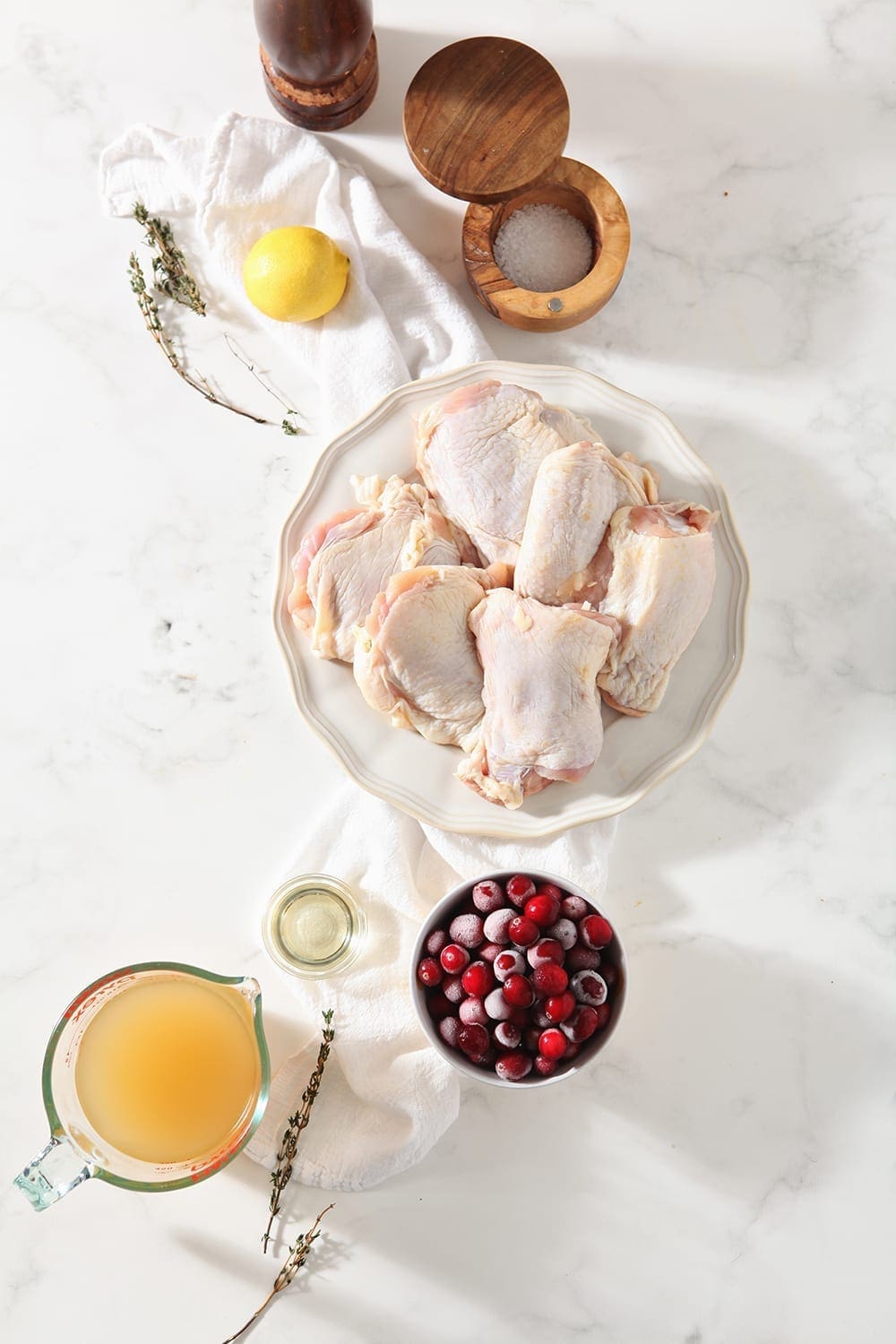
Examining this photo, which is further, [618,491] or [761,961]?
[761,961]

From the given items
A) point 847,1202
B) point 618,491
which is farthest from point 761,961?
point 618,491

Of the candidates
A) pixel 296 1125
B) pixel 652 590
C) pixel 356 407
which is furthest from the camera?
pixel 356 407

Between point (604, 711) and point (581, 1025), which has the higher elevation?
point (604, 711)

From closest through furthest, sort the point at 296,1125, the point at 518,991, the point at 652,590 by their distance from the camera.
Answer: the point at 518,991
the point at 652,590
the point at 296,1125

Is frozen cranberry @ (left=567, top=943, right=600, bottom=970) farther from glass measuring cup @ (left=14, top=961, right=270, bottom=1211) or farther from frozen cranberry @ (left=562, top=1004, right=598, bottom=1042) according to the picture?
glass measuring cup @ (left=14, top=961, right=270, bottom=1211)

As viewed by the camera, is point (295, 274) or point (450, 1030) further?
point (295, 274)

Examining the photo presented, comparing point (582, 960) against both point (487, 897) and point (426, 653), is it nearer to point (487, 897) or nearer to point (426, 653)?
point (487, 897)

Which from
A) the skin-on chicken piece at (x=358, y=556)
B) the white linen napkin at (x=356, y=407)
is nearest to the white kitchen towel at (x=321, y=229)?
the white linen napkin at (x=356, y=407)

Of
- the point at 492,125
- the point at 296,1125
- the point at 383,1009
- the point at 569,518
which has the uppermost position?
the point at 492,125

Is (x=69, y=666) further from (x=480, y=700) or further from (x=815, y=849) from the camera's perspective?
(x=815, y=849)

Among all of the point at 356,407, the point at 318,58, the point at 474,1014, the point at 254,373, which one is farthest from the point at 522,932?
the point at 318,58
